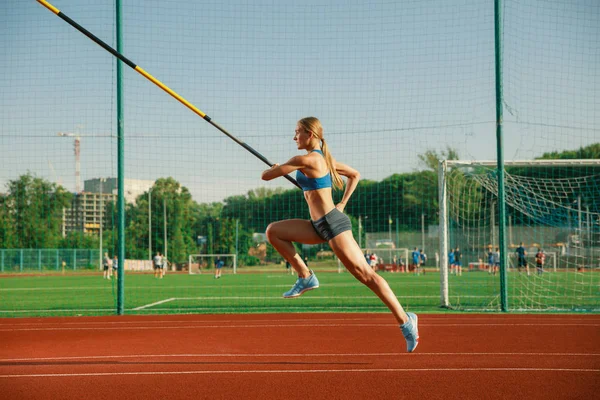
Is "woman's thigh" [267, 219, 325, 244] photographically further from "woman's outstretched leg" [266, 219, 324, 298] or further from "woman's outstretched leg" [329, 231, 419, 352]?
"woman's outstretched leg" [329, 231, 419, 352]

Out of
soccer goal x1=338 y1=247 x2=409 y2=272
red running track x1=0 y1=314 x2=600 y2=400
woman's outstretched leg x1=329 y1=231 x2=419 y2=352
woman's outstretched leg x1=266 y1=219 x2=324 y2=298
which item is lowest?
soccer goal x1=338 y1=247 x2=409 y2=272

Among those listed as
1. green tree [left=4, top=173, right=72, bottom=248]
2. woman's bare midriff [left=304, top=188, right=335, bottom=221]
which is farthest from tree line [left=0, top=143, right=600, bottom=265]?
woman's bare midriff [left=304, top=188, right=335, bottom=221]

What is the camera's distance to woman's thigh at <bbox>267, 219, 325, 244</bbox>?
7.09m

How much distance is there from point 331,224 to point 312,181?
49 cm

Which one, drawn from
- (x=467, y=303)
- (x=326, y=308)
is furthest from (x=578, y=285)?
(x=326, y=308)

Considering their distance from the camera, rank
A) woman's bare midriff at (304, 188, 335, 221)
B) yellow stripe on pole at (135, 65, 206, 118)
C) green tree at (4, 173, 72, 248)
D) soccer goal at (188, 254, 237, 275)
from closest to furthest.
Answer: woman's bare midriff at (304, 188, 335, 221)
yellow stripe on pole at (135, 65, 206, 118)
green tree at (4, 173, 72, 248)
soccer goal at (188, 254, 237, 275)

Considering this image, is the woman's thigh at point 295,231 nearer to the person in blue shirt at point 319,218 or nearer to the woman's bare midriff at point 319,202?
the person in blue shirt at point 319,218

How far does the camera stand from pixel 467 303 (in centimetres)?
1691

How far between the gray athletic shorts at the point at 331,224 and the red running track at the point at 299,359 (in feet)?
4.84

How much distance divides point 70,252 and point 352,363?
177 ft

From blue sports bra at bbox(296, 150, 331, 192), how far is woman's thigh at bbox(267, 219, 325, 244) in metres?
0.43

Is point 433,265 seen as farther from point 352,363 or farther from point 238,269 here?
point 352,363

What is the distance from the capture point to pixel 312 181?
689 centimetres

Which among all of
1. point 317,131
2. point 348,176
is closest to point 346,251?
point 348,176
